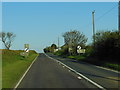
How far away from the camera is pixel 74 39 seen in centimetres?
9875

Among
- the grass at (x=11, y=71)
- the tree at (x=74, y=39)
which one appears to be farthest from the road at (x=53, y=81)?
the tree at (x=74, y=39)

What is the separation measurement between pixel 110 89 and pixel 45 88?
306 cm

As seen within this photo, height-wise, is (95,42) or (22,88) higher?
(95,42)

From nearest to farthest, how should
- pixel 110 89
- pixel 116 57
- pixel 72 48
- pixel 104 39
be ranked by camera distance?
pixel 110 89 → pixel 116 57 → pixel 104 39 → pixel 72 48

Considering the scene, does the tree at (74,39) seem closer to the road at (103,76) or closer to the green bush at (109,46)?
the green bush at (109,46)

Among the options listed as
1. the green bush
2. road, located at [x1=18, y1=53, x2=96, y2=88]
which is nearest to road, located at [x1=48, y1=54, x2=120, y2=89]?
road, located at [x1=18, y1=53, x2=96, y2=88]

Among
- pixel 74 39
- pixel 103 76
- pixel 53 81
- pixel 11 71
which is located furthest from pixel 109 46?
pixel 74 39

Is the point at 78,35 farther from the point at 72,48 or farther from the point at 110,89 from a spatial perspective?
the point at 110,89

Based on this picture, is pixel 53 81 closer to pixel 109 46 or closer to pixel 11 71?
pixel 11 71

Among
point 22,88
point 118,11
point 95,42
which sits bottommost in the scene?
point 22,88

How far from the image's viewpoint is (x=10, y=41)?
406ft

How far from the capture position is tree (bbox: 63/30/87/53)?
9314 centimetres

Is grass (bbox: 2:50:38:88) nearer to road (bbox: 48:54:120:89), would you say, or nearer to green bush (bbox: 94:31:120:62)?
road (bbox: 48:54:120:89)

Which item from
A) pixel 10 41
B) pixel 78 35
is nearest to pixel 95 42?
pixel 78 35
